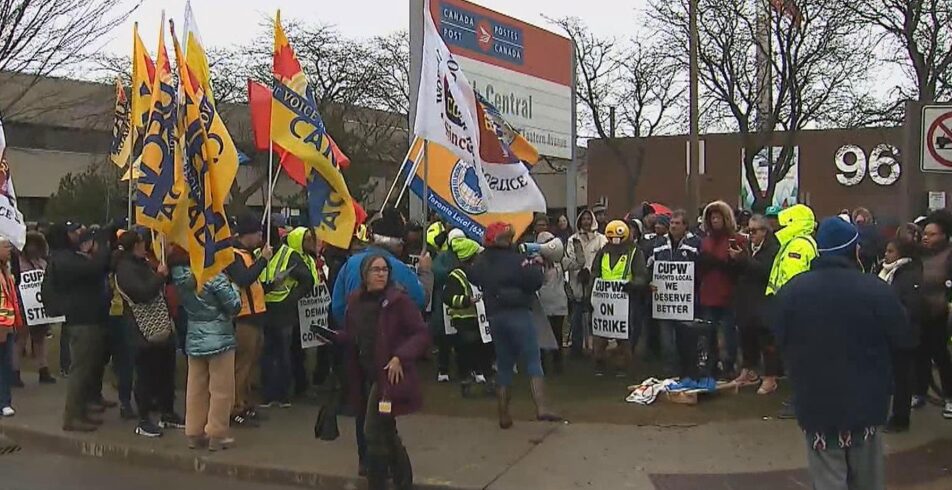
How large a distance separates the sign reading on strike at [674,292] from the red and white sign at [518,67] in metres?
5.49


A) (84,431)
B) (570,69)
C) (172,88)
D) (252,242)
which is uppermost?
(570,69)

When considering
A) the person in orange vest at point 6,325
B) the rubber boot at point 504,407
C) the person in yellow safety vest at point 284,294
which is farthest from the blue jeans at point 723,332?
the person in orange vest at point 6,325

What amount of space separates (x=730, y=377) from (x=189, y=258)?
5515 mm

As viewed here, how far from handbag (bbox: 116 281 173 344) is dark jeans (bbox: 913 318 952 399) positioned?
6.42 m

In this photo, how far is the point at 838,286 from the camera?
205 inches

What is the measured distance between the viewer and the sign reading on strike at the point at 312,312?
1022 cm

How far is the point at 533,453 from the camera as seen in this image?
8242 millimetres

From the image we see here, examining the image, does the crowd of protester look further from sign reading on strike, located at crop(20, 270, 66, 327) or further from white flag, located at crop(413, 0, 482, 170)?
white flag, located at crop(413, 0, 482, 170)

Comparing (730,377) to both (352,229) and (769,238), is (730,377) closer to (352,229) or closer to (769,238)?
(769,238)

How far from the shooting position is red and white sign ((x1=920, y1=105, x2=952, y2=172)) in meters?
8.62

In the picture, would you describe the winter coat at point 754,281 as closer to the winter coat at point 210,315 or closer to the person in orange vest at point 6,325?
the winter coat at point 210,315

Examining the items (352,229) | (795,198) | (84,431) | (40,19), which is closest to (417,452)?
(352,229)

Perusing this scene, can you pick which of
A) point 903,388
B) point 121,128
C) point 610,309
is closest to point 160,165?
point 610,309

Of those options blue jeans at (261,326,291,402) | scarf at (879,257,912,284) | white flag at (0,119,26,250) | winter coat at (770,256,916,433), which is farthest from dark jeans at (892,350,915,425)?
white flag at (0,119,26,250)
